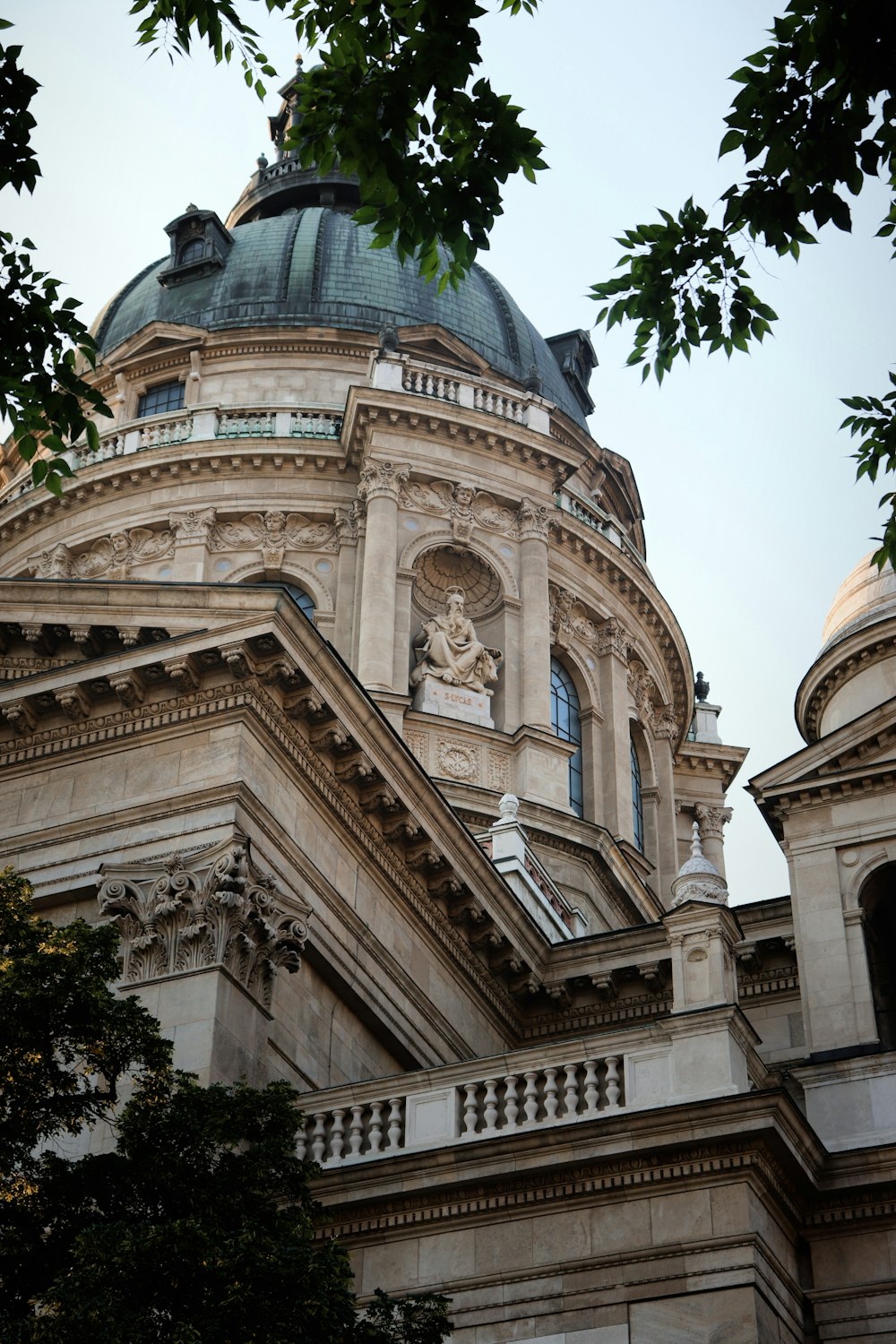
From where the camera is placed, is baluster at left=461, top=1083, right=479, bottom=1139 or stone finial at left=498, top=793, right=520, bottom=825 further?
stone finial at left=498, top=793, right=520, bottom=825

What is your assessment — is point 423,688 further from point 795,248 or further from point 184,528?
point 795,248

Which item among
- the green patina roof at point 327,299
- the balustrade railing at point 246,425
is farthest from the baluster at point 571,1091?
the green patina roof at point 327,299

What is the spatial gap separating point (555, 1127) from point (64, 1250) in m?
5.61

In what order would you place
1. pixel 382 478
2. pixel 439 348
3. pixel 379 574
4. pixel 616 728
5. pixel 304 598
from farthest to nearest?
1. pixel 439 348
2. pixel 616 728
3. pixel 304 598
4. pixel 382 478
5. pixel 379 574

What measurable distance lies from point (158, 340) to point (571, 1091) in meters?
31.9

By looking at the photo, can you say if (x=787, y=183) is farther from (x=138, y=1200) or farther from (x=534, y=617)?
(x=534, y=617)

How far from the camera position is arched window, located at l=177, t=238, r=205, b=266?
167 ft

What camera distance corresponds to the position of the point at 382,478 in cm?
4091

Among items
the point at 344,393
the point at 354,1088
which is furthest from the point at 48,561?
→ the point at 354,1088

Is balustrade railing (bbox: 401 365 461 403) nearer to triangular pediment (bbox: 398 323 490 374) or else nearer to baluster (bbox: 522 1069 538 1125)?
triangular pediment (bbox: 398 323 490 374)

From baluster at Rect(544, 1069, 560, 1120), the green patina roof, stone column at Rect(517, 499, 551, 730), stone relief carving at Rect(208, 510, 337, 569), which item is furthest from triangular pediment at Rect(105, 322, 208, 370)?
baluster at Rect(544, 1069, 560, 1120)

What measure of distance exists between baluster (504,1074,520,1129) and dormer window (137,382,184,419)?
30086 mm

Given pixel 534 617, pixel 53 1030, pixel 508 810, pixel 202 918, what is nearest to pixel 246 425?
pixel 534 617

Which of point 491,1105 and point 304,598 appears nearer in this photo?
point 491,1105
